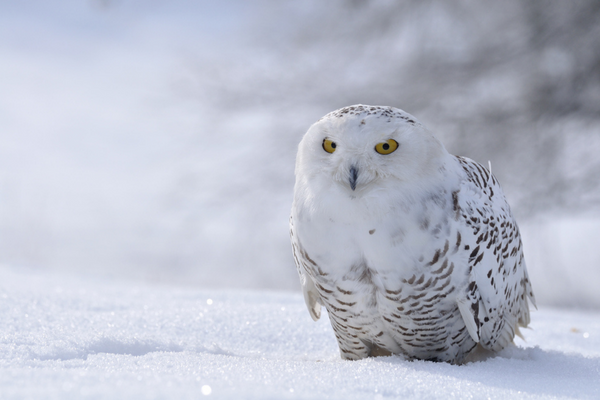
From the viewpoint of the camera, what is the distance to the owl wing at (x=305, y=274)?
1139 millimetres

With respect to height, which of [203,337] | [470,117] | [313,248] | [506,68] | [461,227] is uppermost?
[506,68]

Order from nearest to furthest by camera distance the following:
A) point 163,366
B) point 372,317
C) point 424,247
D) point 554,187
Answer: point 163,366, point 424,247, point 372,317, point 554,187

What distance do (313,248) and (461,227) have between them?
1.07 feet

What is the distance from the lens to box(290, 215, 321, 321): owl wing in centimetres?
114

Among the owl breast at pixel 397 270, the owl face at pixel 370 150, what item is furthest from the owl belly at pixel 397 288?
the owl face at pixel 370 150

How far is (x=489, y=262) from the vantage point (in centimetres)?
115

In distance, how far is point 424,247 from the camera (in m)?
1.03

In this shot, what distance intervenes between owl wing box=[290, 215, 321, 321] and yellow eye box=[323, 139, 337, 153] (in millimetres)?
204

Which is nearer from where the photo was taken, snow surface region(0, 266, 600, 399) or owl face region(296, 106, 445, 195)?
snow surface region(0, 266, 600, 399)

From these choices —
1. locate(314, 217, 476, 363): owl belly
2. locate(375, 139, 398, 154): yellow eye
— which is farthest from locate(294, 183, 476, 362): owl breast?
locate(375, 139, 398, 154): yellow eye

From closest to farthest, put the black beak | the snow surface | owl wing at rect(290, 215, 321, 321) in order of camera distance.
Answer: the snow surface
the black beak
owl wing at rect(290, 215, 321, 321)

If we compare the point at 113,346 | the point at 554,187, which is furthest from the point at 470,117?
the point at 113,346

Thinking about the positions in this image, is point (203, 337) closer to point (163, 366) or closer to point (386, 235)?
point (163, 366)

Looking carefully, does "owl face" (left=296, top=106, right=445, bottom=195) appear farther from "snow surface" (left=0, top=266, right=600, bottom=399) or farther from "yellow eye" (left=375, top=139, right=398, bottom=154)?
"snow surface" (left=0, top=266, right=600, bottom=399)
